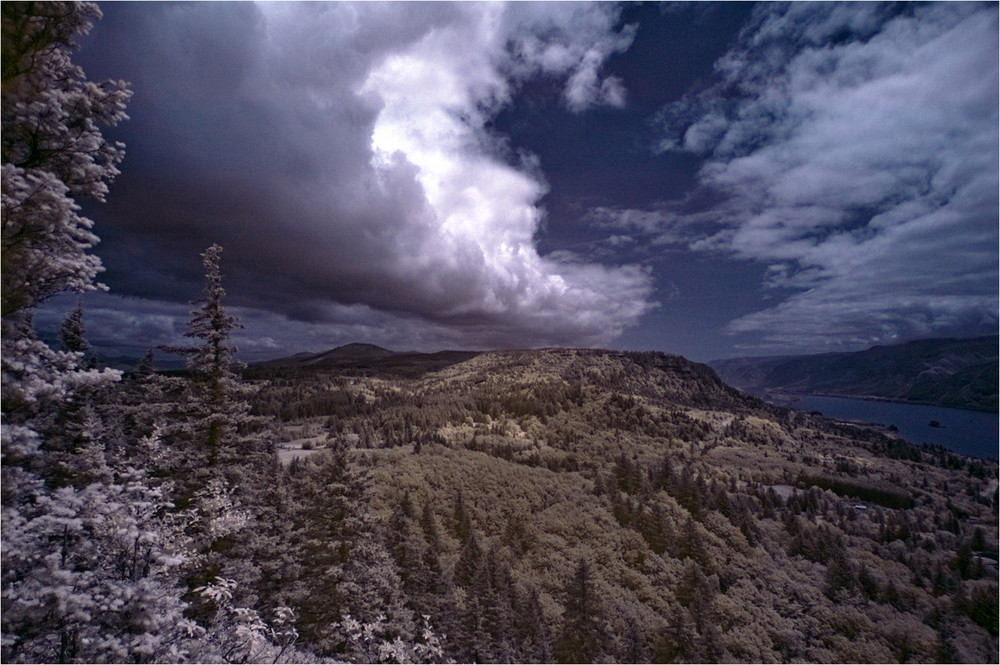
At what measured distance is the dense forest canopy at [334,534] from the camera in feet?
22.0

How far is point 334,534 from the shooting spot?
20.0m

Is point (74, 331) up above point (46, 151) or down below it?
below

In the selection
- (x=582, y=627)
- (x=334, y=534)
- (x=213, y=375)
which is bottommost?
(x=582, y=627)

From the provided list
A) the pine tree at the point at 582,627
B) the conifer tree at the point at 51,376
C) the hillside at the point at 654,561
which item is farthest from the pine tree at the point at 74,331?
the pine tree at the point at 582,627

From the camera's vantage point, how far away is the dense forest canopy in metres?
A: 6.70

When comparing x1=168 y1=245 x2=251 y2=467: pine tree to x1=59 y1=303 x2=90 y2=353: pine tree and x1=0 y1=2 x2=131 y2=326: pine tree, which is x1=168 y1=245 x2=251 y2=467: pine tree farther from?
x1=59 y1=303 x2=90 y2=353: pine tree

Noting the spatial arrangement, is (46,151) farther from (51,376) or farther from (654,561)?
(654,561)

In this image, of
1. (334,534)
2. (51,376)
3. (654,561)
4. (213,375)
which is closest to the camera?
(51,376)

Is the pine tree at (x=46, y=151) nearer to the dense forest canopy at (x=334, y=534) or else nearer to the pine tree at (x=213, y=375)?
the dense forest canopy at (x=334, y=534)

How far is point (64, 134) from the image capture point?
23.1ft

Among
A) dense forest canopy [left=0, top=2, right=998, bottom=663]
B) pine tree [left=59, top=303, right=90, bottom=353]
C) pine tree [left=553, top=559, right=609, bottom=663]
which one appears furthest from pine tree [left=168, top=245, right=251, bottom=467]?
pine tree [left=553, top=559, right=609, bottom=663]

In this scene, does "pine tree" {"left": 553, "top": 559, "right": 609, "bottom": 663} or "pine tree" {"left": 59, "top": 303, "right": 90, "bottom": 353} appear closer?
"pine tree" {"left": 59, "top": 303, "right": 90, "bottom": 353}

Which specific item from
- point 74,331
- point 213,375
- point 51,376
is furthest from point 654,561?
point 74,331

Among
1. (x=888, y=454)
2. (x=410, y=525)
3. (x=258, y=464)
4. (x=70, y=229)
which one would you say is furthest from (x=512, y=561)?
(x=888, y=454)
